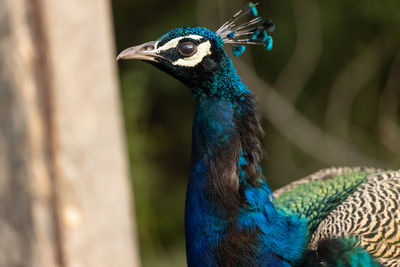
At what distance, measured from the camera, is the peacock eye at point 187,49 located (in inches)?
64.0

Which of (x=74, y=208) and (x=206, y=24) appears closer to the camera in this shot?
(x=74, y=208)

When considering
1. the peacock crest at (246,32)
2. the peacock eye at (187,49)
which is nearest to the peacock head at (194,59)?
the peacock eye at (187,49)

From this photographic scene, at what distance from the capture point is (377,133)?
401 centimetres

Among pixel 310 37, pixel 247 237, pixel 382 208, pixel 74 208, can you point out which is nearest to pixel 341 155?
pixel 310 37

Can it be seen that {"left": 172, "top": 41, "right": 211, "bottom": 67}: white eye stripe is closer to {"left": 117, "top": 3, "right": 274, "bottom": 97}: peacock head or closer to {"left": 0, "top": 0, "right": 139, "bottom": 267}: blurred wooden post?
{"left": 117, "top": 3, "right": 274, "bottom": 97}: peacock head

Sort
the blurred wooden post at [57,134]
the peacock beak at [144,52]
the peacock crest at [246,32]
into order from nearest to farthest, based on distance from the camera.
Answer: the blurred wooden post at [57,134]
the peacock beak at [144,52]
the peacock crest at [246,32]

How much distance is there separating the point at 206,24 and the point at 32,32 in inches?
111

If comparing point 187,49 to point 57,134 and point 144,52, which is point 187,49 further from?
point 57,134

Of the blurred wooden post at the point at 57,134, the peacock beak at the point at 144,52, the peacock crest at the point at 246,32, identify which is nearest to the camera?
the blurred wooden post at the point at 57,134

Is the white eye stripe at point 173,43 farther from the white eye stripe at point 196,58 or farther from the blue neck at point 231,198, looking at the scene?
the blue neck at point 231,198

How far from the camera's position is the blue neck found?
1.61 metres

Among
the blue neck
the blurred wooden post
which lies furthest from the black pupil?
the blurred wooden post

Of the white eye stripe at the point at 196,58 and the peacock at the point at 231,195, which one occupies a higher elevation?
the white eye stripe at the point at 196,58

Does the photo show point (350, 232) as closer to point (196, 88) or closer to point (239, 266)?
point (239, 266)
